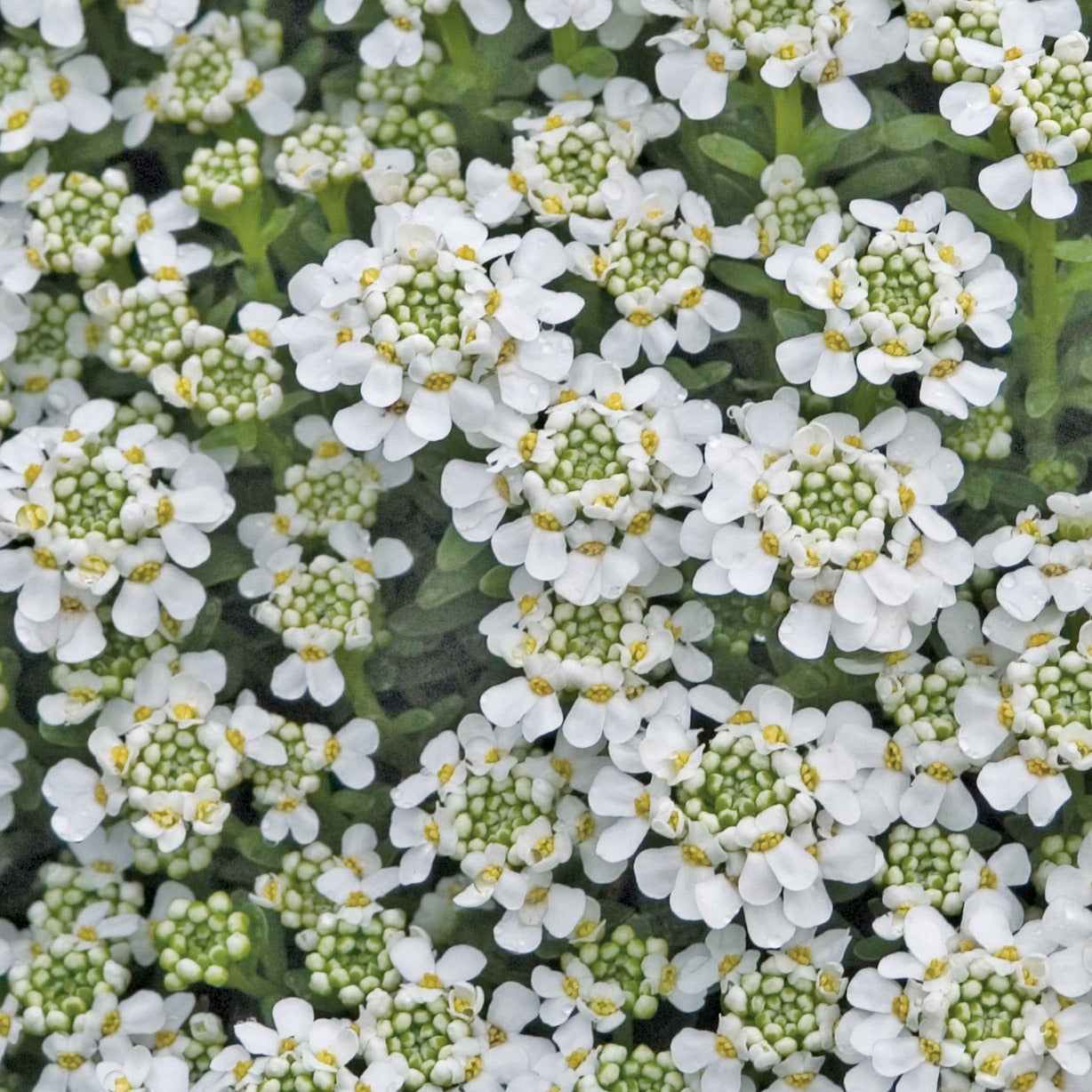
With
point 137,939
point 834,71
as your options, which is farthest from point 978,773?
point 137,939

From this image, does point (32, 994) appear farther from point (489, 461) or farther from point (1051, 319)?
point (1051, 319)

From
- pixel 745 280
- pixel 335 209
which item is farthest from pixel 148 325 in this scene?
pixel 745 280

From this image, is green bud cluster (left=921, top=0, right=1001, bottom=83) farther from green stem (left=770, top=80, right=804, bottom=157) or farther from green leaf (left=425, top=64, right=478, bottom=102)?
green leaf (left=425, top=64, right=478, bottom=102)

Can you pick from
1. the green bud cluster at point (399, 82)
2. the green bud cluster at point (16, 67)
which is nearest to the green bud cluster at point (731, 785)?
the green bud cluster at point (399, 82)

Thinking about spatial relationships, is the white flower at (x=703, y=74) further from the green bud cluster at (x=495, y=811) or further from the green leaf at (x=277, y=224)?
the green bud cluster at (x=495, y=811)

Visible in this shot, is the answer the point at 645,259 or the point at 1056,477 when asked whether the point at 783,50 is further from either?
the point at 1056,477
